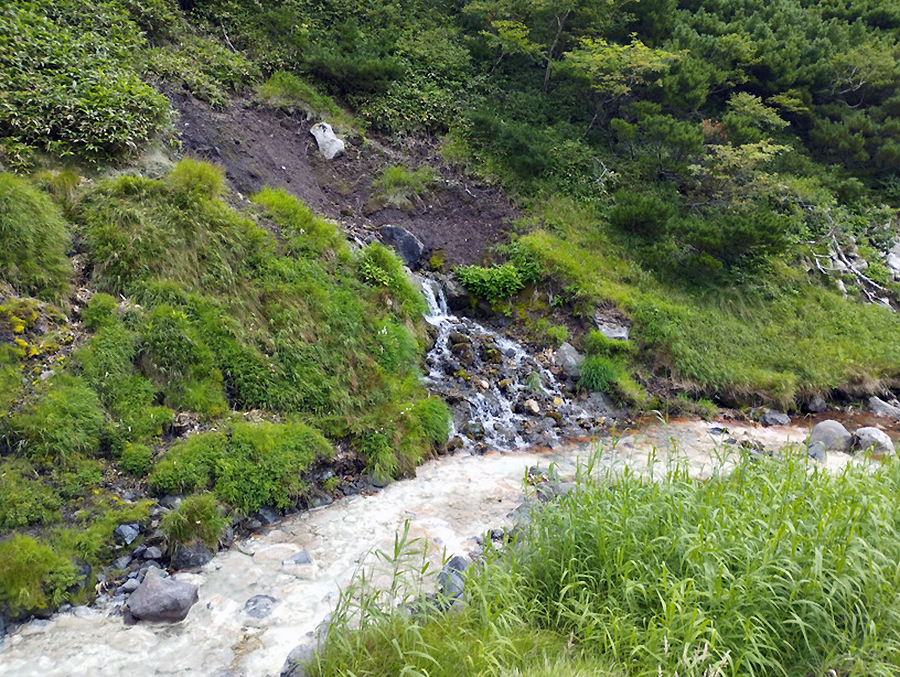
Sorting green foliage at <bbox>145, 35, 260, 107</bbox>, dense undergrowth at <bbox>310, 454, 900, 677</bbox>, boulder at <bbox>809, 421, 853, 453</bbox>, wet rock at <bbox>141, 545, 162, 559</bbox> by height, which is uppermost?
green foliage at <bbox>145, 35, 260, 107</bbox>

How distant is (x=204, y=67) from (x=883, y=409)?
16.9 meters

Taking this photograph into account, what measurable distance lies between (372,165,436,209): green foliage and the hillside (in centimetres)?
11

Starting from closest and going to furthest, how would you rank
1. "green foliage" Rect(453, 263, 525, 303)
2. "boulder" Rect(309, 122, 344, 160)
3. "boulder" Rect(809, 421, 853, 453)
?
"boulder" Rect(809, 421, 853, 453), "green foliage" Rect(453, 263, 525, 303), "boulder" Rect(309, 122, 344, 160)

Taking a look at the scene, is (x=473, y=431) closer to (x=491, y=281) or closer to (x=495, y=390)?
(x=495, y=390)

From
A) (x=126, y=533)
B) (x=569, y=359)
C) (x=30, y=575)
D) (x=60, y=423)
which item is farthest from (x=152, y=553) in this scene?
(x=569, y=359)

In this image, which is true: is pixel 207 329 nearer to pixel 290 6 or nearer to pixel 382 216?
pixel 382 216

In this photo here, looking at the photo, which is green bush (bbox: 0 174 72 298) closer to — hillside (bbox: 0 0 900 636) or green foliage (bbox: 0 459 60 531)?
hillside (bbox: 0 0 900 636)

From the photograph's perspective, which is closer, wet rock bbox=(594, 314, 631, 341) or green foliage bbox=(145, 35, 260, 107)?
wet rock bbox=(594, 314, 631, 341)

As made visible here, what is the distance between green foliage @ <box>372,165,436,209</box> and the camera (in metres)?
13.3

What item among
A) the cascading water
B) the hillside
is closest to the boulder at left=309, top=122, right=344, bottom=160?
the hillside

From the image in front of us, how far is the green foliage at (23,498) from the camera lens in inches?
213

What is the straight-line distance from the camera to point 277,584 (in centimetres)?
568

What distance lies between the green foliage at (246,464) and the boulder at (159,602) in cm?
131

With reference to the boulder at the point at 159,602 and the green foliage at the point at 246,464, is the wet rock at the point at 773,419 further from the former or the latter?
the boulder at the point at 159,602
